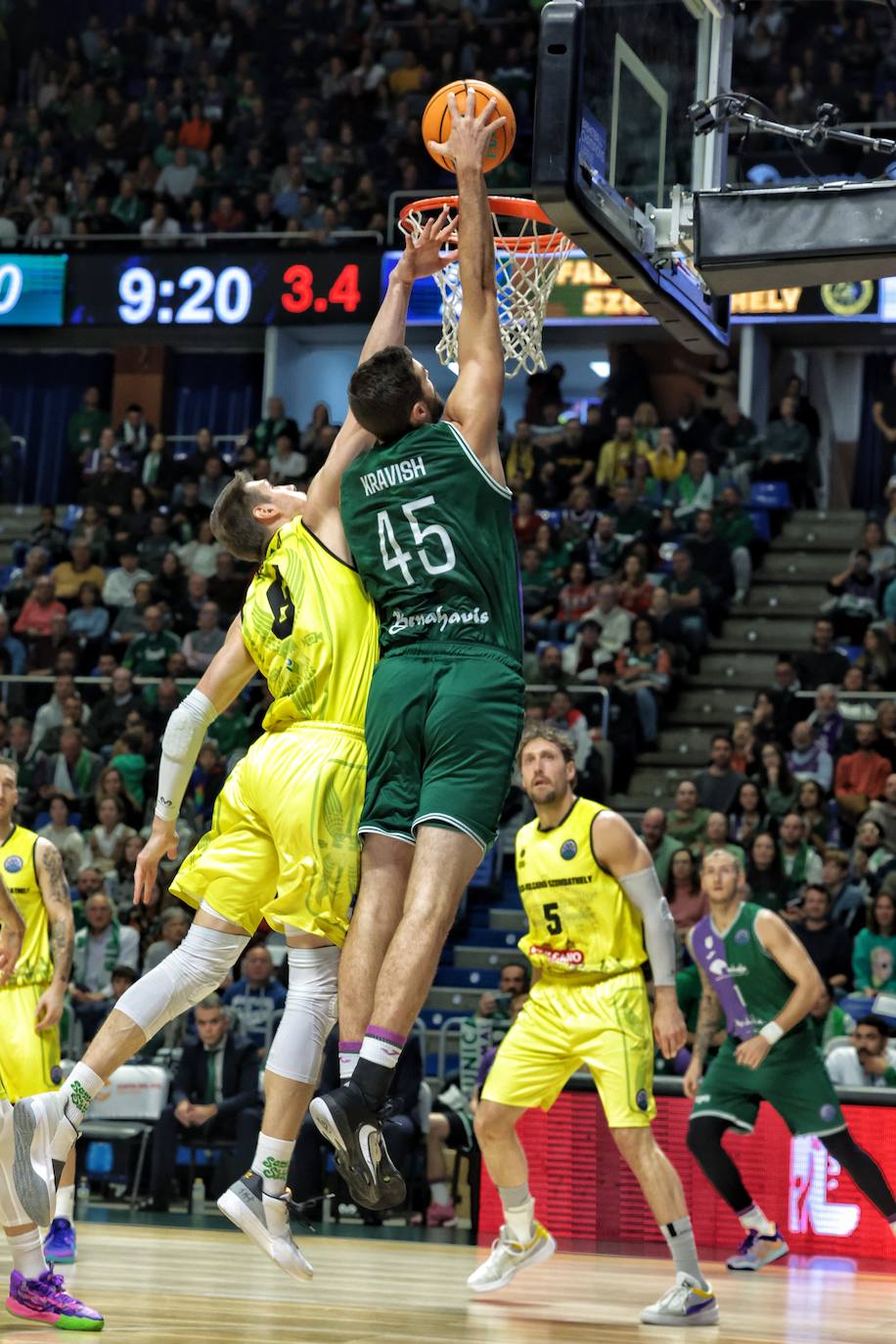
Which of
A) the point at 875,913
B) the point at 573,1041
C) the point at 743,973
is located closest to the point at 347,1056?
the point at 573,1041

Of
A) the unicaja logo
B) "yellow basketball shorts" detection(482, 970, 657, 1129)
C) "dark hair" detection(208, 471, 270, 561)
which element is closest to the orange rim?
"dark hair" detection(208, 471, 270, 561)

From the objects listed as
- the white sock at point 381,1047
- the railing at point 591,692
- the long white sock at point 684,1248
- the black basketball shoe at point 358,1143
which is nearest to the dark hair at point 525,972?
the railing at point 591,692

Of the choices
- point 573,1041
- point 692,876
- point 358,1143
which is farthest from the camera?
point 692,876

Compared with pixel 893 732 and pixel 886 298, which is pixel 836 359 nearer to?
pixel 886 298

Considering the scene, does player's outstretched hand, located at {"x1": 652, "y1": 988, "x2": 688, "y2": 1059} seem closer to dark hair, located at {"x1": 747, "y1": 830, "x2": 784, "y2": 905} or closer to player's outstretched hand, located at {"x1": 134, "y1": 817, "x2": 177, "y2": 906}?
player's outstretched hand, located at {"x1": 134, "y1": 817, "x2": 177, "y2": 906}

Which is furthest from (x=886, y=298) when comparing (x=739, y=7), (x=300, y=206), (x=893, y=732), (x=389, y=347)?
(x=389, y=347)

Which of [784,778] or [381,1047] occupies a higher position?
[784,778]

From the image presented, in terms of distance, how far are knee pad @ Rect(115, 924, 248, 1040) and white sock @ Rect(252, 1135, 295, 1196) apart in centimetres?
49

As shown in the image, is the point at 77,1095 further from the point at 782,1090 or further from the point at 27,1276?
the point at 782,1090

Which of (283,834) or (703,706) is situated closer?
(283,834)

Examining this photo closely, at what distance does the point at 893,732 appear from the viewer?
14070 millimetres

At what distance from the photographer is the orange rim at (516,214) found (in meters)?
6.52

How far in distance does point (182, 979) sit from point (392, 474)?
1746mm

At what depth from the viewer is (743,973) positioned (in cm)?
962
